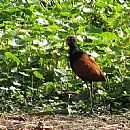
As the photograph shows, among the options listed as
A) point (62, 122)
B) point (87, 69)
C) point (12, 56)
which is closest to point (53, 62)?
point (12, 56)

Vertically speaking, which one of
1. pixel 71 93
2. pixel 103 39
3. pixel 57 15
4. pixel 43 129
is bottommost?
pixel 43 129

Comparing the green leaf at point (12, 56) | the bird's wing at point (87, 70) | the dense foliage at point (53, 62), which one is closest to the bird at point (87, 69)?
the bird's wing at point (87, 70)

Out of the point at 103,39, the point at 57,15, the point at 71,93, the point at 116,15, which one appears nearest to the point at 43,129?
the point at 71,93

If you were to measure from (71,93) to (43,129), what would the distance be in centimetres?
160

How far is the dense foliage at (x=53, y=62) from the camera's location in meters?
6.70

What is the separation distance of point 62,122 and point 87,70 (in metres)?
0.84

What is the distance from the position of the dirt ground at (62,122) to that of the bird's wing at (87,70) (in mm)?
470

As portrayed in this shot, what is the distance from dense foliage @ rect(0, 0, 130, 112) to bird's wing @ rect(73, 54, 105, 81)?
1.20 ft

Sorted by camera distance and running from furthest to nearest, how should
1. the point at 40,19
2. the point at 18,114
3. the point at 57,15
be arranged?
the point at 57,15, the point at 40,19, the point at 18,114

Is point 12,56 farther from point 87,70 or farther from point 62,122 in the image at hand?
point 62,122

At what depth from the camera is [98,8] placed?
959 cm

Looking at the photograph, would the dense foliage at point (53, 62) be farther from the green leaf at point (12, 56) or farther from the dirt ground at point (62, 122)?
the dirt ground at point (62, 122)

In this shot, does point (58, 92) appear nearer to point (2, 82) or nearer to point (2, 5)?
point (2, 82)

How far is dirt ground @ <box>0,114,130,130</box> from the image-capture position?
17.8 feet
